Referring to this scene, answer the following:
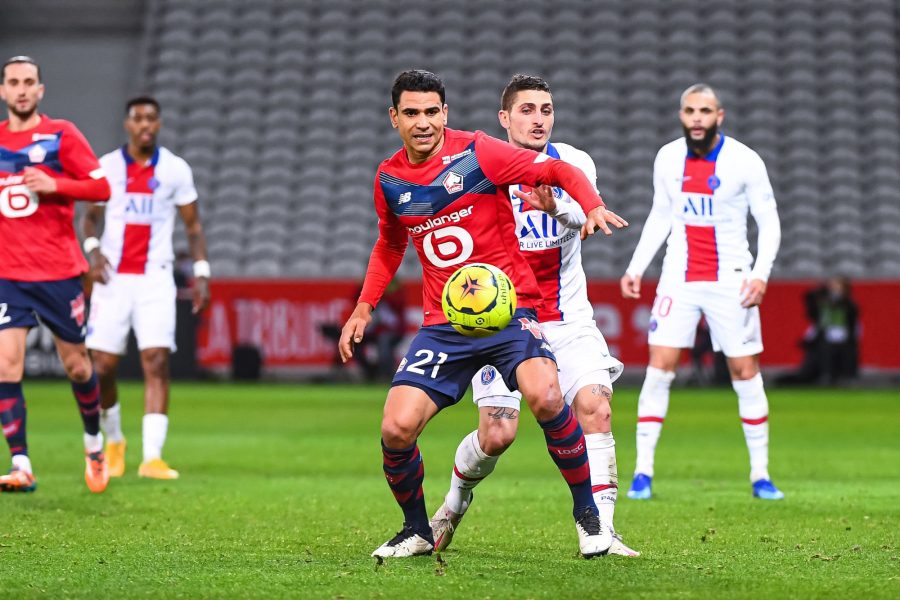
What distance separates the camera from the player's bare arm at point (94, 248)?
30.5 feet

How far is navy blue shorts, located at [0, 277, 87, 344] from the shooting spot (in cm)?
785

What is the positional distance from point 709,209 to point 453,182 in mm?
3192

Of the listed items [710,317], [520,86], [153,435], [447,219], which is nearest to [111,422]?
[153,435]

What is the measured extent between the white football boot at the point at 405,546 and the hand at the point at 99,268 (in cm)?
434

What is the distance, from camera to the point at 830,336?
1945 cm

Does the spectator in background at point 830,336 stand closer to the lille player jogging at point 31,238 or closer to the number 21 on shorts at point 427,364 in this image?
the lille player jogging at point 31,238

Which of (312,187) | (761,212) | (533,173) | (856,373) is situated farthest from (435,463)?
(312,187)

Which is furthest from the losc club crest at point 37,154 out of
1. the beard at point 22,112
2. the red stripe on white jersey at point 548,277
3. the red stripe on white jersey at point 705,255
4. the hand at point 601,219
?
the hand at point 601,219

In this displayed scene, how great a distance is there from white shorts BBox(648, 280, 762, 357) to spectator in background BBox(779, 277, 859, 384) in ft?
37.6

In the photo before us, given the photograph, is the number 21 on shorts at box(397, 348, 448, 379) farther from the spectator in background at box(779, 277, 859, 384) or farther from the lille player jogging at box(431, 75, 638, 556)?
the spectator in background at box(779, 277, 859, 384)

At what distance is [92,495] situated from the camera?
7.97 meters

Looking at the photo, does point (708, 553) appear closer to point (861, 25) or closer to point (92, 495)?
point (92, 495)

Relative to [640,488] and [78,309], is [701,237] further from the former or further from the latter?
[78,309]

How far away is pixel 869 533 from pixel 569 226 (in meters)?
2.04
